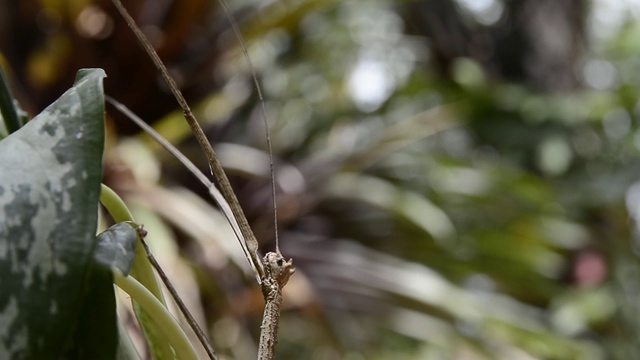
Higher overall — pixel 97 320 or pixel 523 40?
pixel 523 40

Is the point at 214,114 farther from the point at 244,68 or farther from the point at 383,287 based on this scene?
the point at 383,287

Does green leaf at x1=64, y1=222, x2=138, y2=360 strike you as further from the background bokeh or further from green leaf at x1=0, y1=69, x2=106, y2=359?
the background bokeh

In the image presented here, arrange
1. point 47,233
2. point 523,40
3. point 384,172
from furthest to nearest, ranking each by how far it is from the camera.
Answer: 1. point 523,40
2. point 384,172
3. point 47,233

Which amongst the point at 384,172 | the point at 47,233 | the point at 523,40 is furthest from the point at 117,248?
the point at 523,40

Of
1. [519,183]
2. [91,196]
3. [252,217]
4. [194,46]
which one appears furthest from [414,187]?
[91,196]

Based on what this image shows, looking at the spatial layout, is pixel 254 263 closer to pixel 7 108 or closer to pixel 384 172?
pixel 7 108

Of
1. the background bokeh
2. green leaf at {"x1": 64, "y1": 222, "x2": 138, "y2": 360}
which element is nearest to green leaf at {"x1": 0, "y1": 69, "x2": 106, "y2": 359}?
green leaf at {"x1": 64, "y1": 222, "x2": 138, "y2": 360}

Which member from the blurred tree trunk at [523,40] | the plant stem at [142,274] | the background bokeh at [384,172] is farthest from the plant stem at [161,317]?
the blurred tree trunk at [523,40]
